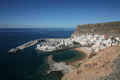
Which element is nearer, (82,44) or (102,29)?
(82,44)

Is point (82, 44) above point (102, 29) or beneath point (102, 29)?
beneath

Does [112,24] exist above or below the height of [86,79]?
above

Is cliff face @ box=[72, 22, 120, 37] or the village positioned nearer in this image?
the village

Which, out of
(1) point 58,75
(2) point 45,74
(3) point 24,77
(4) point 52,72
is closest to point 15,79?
(3) point 24,77

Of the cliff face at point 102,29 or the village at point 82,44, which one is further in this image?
the cliff face at point 102,29

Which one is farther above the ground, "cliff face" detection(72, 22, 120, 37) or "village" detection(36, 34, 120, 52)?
"cliff face" detection(72, 22, 120, 37)

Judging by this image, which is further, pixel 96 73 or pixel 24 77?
pixel 24 77

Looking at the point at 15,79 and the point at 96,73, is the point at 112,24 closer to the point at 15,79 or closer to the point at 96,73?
the point at 96,73

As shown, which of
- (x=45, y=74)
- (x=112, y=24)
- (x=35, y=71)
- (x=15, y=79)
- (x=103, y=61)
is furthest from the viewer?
(x=112, y=24)

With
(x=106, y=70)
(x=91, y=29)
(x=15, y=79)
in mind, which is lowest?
(x=15, y=79)

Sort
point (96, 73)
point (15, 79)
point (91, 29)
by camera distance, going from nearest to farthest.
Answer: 1. point (96, 73)
2. point (15, 79)
3. point (91, 29)

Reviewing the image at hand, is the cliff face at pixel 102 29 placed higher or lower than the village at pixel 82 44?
higher
